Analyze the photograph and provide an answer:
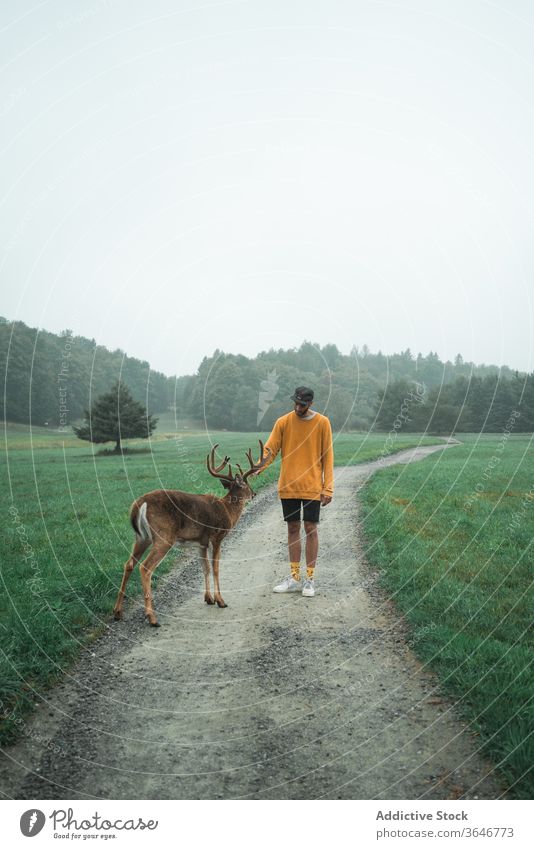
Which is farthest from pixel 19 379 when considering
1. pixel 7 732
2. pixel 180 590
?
pixel 7 732

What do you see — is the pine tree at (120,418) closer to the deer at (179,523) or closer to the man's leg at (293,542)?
the deer at (179,523)

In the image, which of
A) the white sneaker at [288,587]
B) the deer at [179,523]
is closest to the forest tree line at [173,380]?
the deer at [179,523]

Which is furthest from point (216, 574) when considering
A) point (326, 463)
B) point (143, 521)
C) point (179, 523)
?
point (326, 463)

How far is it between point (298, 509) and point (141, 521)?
8.79 feet

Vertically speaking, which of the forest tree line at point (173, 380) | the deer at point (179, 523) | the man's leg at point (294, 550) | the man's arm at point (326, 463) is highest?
the forest tree line at point (173, 380)

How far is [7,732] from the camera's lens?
4.54 metres

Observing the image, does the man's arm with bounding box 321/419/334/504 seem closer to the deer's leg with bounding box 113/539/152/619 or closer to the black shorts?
the black shorts

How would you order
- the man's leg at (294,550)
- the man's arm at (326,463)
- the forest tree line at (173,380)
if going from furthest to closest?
the forest tree line at (173,380)
the man's leg at (294,550)
the man's arm at (326,463)

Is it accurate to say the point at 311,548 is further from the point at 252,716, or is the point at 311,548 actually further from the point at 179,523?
the point at 252,716

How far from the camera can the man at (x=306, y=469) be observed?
328 inches

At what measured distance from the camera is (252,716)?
4891 millimetres
